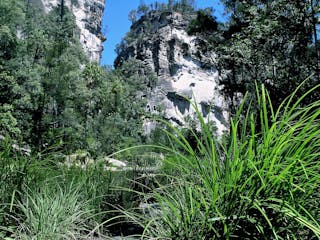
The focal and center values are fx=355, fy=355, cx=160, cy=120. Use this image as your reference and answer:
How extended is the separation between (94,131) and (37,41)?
357 inches

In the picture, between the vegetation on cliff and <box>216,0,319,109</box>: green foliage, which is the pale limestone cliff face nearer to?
the vegetation on cliff

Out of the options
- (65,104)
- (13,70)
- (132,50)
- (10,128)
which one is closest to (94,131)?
(65,104)

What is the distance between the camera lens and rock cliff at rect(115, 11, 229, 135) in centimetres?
5803

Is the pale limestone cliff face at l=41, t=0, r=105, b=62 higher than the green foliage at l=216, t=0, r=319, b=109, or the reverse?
the pale limestone cliff face at l=41, t=0, r=105, b=62

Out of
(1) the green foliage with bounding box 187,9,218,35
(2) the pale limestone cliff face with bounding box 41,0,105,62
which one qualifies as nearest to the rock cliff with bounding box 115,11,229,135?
(2) the pale limestone cliff face with bounding box 41,0,105,62

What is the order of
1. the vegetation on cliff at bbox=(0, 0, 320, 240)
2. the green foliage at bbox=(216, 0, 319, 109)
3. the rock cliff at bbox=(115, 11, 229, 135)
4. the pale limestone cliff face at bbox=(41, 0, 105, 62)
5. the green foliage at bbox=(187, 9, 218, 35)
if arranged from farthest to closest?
1. the pale limestone cliff face at bbox=(41, 0, 105, 62)
2. the rock cliff at bbox=(115, 11, 229, 135)
3. the green foliage at bbox=(187, 9, 218, 35)
4. the green foliage at bbox=(216, 0, 319, 109)
5. the vegetation on cliff at bbox=(0, 0, 320, 240)


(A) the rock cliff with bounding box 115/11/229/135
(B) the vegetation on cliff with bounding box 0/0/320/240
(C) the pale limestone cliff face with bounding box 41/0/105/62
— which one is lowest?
(B) the vegetation on cliff with bounding box 0/0/320/240

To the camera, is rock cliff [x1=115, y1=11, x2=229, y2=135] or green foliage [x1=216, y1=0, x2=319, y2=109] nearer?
green foliage [x1=216, y1=0, x2=319, y2=109]

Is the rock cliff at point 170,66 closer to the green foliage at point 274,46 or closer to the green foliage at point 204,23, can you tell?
the green foliage at point 204,23

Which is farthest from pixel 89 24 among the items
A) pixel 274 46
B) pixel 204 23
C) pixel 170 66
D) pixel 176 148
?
pixel 176 148

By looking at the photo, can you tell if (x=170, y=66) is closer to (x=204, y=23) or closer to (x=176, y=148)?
(x=204, y=23)

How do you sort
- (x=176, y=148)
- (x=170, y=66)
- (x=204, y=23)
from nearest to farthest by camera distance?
(x=176, y=148) < (x=204, y=23) < (x=170, y=66)

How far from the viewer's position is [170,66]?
209 feet

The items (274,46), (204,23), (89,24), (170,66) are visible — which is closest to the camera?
(274,46)
